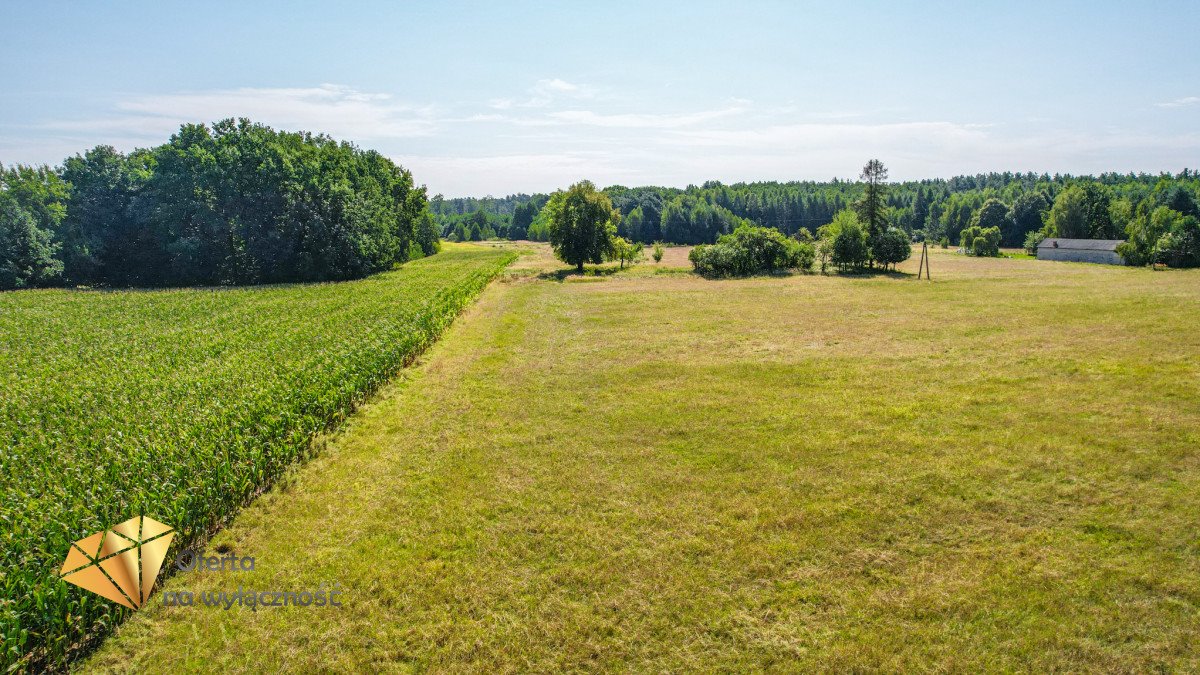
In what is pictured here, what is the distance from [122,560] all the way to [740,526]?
1001 centimetres

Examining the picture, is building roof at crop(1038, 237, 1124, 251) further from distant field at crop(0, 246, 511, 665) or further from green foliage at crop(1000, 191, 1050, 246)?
distant field at crop(0, 246, 511, 665)

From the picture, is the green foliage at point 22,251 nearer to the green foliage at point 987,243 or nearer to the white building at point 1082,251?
the white building at point 1082,251

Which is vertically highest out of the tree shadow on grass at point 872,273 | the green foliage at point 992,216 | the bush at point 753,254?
the green foliage at point 992,216

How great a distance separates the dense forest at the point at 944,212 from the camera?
7950cm

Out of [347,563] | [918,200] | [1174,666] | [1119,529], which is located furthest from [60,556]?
[918,200]

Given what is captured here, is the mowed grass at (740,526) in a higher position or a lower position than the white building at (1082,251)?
lower

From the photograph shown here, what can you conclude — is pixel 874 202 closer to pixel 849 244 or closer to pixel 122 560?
pixel 849 244

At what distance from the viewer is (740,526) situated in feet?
32.9

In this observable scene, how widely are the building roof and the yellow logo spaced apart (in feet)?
299

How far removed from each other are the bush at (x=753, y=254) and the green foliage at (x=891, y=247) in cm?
635

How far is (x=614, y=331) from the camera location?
2916cm

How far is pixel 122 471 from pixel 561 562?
8360mm

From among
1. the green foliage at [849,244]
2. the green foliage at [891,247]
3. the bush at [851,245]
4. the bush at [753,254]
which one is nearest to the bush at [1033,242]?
the green foliage at [891,247]

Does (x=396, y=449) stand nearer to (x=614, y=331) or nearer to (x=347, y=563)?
(x=347, y=563)
